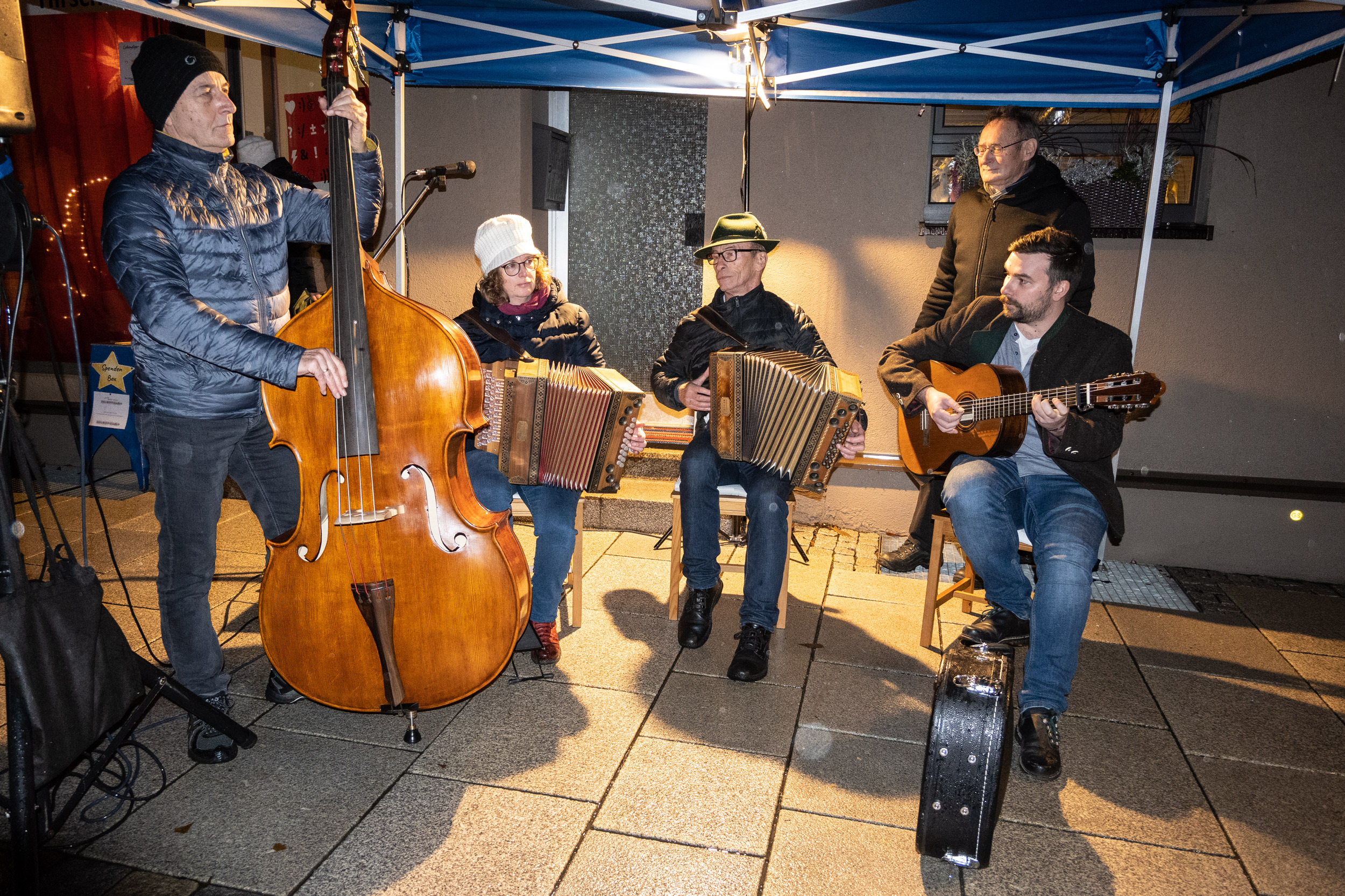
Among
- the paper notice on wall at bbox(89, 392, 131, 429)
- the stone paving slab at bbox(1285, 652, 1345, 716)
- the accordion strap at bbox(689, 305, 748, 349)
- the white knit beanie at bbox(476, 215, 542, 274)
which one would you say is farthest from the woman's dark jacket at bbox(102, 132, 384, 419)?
the stone paving slab at bbox(1285, 652, 1345, 716)

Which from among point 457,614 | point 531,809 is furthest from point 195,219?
point 531,809

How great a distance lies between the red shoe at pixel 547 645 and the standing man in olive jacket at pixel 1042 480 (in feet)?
4.77

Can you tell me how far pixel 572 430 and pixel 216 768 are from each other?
1.45 m

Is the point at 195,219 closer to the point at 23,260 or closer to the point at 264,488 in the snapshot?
the point at 23,260

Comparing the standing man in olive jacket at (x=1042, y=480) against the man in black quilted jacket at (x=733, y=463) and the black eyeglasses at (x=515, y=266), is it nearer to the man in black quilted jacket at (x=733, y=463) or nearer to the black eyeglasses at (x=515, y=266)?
the man in black quilted jacket at (x=733, y=463)

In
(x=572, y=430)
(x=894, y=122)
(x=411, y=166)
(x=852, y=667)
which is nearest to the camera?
(x=572, y=430)

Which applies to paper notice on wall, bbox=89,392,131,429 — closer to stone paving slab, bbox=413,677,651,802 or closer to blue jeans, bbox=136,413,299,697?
blue jeans, bbox=136,413,299,697

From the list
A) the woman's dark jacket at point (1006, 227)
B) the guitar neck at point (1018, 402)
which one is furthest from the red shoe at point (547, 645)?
the woman's dark jacket at point (1006, 227)

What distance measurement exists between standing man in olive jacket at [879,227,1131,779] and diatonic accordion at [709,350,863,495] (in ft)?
1.50

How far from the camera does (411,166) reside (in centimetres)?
496

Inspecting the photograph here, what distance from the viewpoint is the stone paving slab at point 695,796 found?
210cm

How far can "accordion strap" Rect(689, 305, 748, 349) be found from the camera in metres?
3.20

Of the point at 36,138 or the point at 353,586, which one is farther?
the point at 36,138

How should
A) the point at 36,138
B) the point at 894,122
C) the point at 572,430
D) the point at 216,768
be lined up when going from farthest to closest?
the point at 36,138, the point at 894,122, the point at 572,430, the point at 216,768
